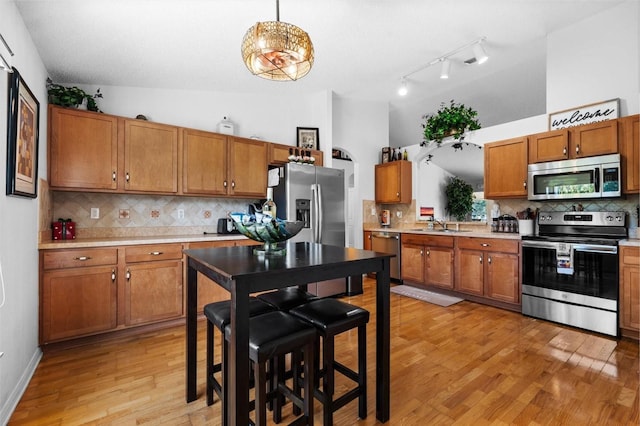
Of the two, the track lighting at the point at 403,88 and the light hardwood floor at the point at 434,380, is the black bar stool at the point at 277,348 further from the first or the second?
the track lighting at the point at 403,88

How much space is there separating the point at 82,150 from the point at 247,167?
162 cm

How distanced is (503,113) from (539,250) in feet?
10.5

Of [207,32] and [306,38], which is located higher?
[207,32]

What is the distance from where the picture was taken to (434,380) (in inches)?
78.3

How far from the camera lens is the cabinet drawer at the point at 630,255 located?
2537 millimetres

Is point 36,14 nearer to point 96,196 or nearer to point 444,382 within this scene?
point 96,196

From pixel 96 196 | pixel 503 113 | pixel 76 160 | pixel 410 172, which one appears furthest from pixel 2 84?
pixel 503 113

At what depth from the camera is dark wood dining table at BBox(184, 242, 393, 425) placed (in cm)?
115

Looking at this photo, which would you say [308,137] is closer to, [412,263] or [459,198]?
[412,263]

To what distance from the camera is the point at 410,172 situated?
5160 millimetres

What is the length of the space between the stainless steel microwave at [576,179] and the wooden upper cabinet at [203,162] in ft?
11.6

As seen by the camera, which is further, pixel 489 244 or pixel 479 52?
pixel 489 244

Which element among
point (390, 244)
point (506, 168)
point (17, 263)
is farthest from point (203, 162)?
point (506, 168)

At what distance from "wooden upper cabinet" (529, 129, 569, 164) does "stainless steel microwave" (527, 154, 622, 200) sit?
0.08 meters
